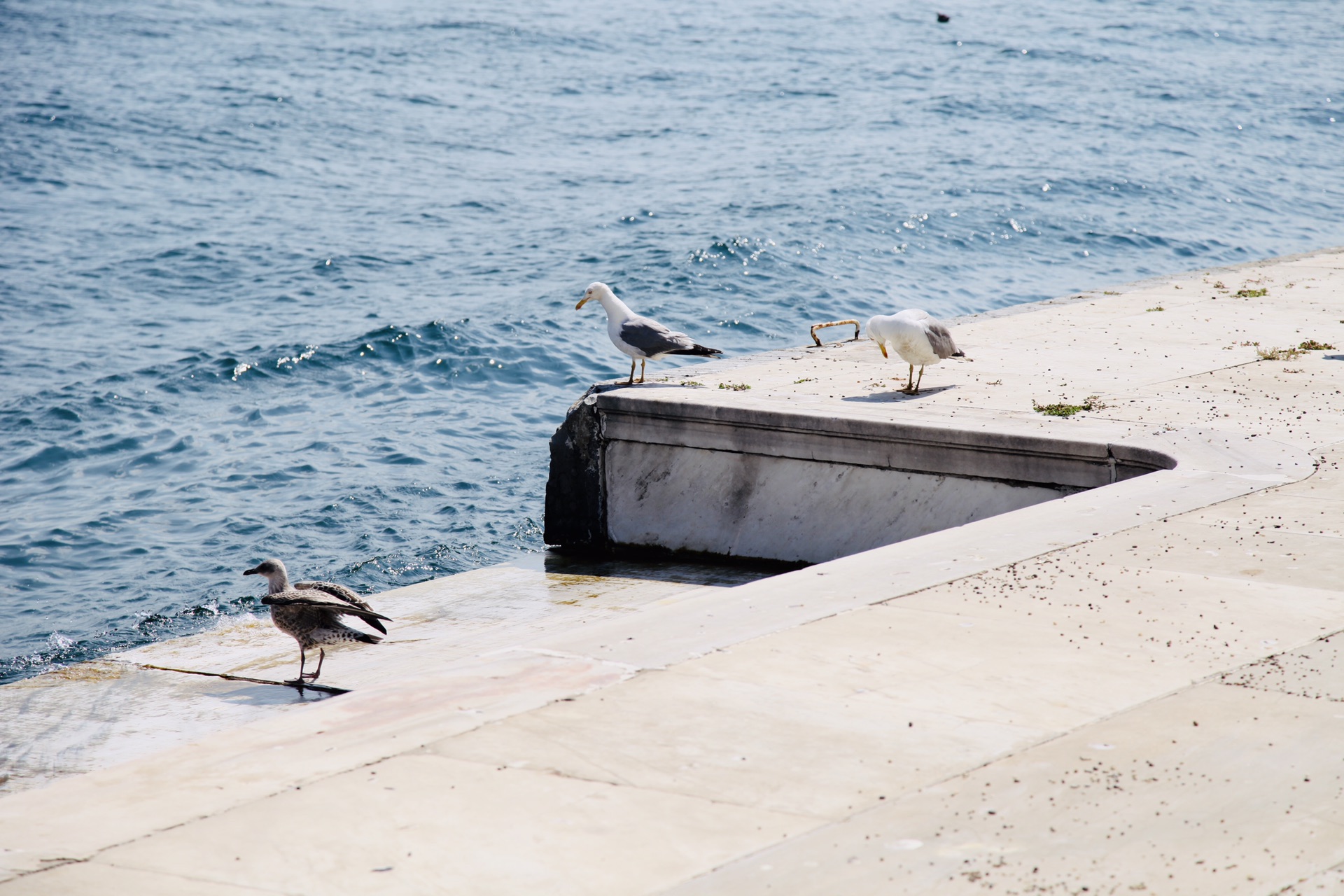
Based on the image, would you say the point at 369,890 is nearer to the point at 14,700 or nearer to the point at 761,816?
the point at 761,816

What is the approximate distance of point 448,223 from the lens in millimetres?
27516

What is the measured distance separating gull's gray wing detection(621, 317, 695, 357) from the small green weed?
272 centimetres

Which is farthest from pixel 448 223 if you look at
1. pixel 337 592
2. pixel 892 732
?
pixel 892 732

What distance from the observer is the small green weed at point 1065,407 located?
30.2 ft

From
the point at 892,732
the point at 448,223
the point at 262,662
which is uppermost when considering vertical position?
the point at 892,732

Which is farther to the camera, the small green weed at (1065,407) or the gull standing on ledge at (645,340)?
the gull standing on ledge at (645,340)

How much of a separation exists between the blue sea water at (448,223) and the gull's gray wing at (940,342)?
12.2 feet

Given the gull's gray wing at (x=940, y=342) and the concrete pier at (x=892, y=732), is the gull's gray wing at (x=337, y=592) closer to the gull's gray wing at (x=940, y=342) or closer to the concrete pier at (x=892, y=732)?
the concrete pier at (x=892, y=732)

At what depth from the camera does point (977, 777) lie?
420cm

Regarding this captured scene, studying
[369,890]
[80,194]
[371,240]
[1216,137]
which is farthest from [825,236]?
[369,890]

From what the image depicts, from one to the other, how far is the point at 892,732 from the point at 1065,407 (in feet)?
17.2

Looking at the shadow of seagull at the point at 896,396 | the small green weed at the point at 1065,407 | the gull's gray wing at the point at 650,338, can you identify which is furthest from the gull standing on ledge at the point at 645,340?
the small green weed at the point at 1065,407

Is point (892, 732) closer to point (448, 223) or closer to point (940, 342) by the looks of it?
point (940, 342)

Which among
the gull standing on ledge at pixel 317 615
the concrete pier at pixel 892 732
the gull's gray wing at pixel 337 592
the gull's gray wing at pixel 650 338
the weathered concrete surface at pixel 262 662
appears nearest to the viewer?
the concrete pier at pixel 892 732
